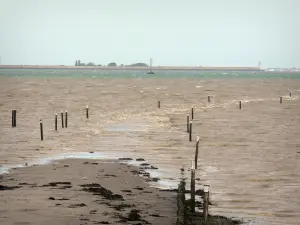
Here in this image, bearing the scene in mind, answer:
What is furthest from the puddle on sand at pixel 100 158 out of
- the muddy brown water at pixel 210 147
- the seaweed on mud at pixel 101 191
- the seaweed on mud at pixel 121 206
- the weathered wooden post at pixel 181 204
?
the seaweed on mud at pixel 121 206

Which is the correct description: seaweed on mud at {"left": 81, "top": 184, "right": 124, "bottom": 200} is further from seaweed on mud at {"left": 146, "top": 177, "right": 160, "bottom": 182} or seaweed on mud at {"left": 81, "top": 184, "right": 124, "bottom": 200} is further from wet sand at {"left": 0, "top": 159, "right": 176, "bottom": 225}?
seaweed on mud at {"left": 146, "top": 177, "right": 160, "bottom": 182}

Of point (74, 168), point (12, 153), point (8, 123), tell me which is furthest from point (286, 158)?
point (8, 123)

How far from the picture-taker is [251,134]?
110 ft

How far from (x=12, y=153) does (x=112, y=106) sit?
33.5 metres

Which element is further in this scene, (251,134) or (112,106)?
(112,106)

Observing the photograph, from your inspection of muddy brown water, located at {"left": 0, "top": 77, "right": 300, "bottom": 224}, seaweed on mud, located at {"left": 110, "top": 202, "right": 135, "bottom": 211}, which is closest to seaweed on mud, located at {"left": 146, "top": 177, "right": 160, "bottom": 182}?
muddy brown water, located at {"left": 0, "top": 77, "right": 300, "bottom": 224}

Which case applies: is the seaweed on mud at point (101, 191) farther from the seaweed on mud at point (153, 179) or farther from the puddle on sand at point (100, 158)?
the seaweed on mud at point (153, 179)

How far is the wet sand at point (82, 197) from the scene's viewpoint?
13.4 metres

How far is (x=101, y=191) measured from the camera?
1642 centimetres

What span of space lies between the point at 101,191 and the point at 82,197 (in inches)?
38.4

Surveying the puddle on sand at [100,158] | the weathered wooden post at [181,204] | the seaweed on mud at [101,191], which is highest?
the weathered wooden post at [181,204]

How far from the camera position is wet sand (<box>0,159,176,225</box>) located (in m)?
13.4

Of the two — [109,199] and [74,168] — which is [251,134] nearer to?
[74,168]

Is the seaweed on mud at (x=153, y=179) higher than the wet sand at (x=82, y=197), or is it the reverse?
the wet sand at (x=82, y=197)
